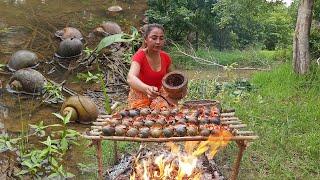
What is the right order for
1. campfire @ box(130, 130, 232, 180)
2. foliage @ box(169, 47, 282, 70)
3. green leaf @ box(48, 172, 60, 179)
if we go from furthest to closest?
foliage @ box(169, 47, 282, 70) < green leaf @ box(48, 172, 60, 179) < campfire @ box(130, 130, 232, 180)

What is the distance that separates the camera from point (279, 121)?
20.3ft

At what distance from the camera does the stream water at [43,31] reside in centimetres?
697

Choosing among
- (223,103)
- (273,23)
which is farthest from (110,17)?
→ (223,103)

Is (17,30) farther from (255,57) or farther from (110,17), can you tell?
(255,57)

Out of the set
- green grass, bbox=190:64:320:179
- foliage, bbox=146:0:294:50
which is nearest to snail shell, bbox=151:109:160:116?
green grass, bbox=190:64:320:179

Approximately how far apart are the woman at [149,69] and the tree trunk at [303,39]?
138 inches

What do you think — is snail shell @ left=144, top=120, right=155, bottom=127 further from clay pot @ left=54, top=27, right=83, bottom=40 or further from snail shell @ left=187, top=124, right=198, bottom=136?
clay pot @ left=54, top=27, right=83, bottom=40

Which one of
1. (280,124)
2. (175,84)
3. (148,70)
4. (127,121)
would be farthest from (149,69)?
(280,124)

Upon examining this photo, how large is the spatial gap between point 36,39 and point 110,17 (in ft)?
9.29

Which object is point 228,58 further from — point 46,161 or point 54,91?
point 46,161

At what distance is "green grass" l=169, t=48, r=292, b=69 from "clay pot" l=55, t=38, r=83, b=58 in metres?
1.95

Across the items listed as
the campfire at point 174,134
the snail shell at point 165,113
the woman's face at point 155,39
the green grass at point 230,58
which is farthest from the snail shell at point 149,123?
the green grass at point 230,58

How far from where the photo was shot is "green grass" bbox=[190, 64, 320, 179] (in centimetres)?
511

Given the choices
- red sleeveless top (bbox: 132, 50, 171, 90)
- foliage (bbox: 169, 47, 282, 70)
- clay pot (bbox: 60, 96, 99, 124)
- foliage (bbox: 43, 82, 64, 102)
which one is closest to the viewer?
red sleeveless top (bbox: 132, 50, 171, 90)
